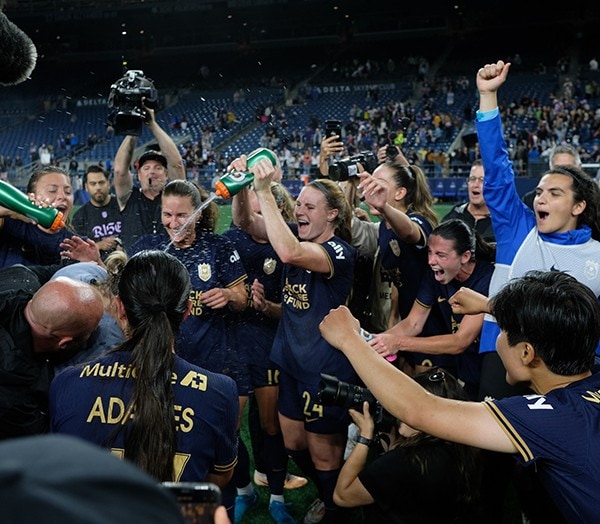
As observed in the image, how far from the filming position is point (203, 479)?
2062 millimetres

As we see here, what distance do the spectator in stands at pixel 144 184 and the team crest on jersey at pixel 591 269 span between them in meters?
3.03

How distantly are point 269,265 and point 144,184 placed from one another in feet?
4.88

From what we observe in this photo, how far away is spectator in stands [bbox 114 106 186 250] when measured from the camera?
16.2 feet

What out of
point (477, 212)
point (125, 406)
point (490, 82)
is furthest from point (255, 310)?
point (477, 212)

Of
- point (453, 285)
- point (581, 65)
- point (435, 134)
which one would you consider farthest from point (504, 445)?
point (581, 65)

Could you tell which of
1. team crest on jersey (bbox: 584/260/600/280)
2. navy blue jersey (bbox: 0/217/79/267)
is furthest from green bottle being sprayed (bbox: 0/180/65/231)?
team crest on jersey (bbox: 584/260/600/280)

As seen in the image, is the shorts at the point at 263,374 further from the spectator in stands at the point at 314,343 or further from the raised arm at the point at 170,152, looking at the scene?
the raised arm at the point at 170,152

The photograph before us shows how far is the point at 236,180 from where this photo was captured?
10.4ft

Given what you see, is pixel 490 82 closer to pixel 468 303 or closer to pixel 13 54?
pixel 468 303

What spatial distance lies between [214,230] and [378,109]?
95.3ft

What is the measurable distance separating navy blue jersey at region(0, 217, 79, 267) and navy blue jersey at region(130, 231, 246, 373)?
0.53m

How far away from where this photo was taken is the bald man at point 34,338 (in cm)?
210

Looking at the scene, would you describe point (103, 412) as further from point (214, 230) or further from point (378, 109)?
point (378, 109)

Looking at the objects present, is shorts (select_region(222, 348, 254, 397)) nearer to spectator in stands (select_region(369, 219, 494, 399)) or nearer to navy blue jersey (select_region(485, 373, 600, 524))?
spectator in stands (select_region(369, 219, 494, 399))
